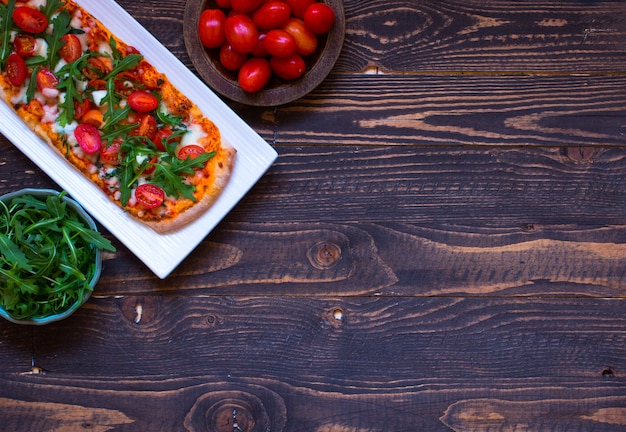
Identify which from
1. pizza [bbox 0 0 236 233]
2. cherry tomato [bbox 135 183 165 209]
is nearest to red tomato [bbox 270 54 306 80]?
pizza [bbox 0 0 236 233]

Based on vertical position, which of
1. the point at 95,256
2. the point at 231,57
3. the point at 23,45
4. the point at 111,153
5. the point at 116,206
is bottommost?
the point at 95,256

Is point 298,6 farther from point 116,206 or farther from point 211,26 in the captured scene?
point 116,206

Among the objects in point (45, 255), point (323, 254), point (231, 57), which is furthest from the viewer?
point (323, 254)

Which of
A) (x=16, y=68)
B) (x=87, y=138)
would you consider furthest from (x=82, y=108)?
(x=16, y=68)

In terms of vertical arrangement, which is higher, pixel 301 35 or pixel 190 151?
pixel 301 35

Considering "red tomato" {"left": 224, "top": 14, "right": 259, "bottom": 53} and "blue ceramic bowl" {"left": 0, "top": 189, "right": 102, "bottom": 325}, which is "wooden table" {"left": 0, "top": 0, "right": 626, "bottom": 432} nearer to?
"blue ceramic bowl" {"left": 0, "top": 189, "right": 102, "bottom": 325}

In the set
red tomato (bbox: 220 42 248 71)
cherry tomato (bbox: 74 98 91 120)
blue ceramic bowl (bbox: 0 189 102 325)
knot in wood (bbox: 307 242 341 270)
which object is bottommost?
blue ceramic bowl (bbox: 0 189 102 325)

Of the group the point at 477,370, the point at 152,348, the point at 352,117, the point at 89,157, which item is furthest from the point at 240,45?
the point at 477,370
